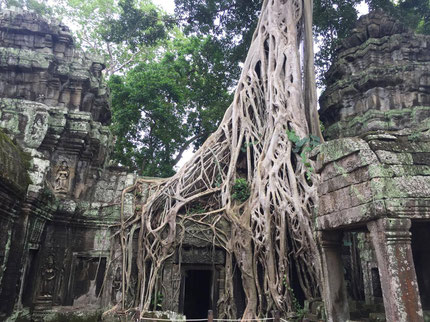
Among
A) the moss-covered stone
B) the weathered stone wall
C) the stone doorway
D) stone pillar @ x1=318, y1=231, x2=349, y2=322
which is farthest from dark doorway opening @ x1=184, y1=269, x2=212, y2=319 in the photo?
stone pillar @ x1=318, y1=231, x2=349, y2=322

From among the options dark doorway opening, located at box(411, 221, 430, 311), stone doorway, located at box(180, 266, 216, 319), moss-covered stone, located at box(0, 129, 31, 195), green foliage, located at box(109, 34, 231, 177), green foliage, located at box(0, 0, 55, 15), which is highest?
green foliage, located at box(0, 0, 55, 15)

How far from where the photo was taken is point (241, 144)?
6766 mm

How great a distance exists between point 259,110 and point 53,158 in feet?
14.1

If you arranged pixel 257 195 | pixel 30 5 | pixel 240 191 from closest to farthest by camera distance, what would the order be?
pixel 257 195 < pixel 240 191 < pixel 30 5

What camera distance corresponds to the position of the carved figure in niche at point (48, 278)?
221 inches

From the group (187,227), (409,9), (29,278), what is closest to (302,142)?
(187,227)

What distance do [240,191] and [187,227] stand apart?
116 centimetres

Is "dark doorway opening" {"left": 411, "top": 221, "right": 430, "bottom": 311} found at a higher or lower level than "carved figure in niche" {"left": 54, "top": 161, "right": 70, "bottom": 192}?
lower

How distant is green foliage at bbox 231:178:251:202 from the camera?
6.14 m

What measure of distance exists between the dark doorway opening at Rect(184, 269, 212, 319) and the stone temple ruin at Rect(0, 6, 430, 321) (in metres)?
0.04

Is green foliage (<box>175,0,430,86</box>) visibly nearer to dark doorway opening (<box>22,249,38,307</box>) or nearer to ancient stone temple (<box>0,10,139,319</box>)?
ancient stone temple (<box>0,10,139,319</box>)

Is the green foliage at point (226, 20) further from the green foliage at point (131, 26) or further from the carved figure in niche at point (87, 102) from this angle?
the carved figure in niche at point (87, 102)

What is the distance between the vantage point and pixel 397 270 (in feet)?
8.64

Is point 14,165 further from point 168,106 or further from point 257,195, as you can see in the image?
point 168,106
